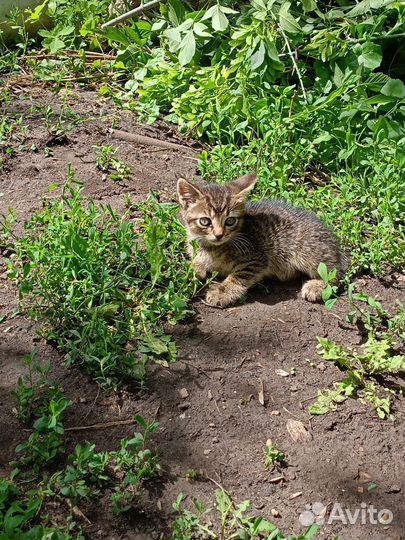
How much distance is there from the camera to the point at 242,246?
556cm

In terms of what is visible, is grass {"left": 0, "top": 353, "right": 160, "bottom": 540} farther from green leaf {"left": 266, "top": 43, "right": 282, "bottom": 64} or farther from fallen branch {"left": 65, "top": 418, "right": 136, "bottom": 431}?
green leaf {"left": 266, "top": 43, "right": 282, "bottom": 64}

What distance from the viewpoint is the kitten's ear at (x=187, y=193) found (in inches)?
212

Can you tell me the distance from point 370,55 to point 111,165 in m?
2.86

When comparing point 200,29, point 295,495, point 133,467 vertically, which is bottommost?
point 295,495

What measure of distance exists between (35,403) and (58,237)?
1.42 metres

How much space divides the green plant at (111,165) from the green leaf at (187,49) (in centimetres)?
139

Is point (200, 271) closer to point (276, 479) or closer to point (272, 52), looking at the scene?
point (276, 479)

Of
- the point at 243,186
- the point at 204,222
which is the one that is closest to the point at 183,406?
the point at 204,222

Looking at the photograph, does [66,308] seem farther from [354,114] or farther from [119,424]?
[354,114]

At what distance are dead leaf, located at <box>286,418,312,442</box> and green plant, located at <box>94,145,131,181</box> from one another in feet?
10.4

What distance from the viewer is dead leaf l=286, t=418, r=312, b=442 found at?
4159 mm

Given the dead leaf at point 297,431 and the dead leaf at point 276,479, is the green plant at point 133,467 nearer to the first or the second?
the dead leaf at point 276,479

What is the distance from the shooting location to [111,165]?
21.6 feet

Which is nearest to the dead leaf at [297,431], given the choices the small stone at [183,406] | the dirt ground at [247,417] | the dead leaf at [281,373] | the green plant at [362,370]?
the dirt ground at [247,417]
